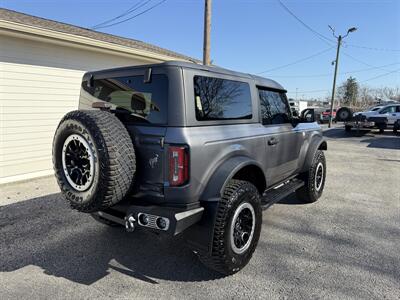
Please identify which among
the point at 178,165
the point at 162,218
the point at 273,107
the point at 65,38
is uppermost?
the point at 65,38

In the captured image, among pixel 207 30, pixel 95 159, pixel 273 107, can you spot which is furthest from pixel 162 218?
A: pixel 207 30

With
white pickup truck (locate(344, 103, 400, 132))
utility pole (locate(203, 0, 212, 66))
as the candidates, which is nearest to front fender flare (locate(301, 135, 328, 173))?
utility pole (locate(203, 0, 212, 66))

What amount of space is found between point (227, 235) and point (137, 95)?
1.56m

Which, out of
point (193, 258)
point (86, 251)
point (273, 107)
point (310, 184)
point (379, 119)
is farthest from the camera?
point (379, 119)

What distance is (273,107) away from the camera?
13.1ft

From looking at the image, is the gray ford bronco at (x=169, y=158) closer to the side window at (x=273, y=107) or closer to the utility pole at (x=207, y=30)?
the side window at (x=273, y=107)

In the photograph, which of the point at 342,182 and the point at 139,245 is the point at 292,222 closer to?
the point at 139,245

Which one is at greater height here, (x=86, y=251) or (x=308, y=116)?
(x=308, y=116)

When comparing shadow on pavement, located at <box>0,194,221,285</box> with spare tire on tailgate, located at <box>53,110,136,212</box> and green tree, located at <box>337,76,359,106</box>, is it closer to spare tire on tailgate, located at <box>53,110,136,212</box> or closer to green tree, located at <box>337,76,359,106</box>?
spare tire on tailgate, located at <box>53,110,136,212</box>

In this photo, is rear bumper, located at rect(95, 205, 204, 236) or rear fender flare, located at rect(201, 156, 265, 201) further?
rear fender flare, located at rect(201, 156, 265, 201)

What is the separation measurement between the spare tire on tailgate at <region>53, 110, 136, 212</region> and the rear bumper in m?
0.19

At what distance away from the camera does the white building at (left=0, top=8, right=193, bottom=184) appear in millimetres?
5922

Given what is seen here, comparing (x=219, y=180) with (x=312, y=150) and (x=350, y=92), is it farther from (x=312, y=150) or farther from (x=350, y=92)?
(x=350, y=92)

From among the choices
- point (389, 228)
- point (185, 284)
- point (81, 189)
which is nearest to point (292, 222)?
point (389, 228)
